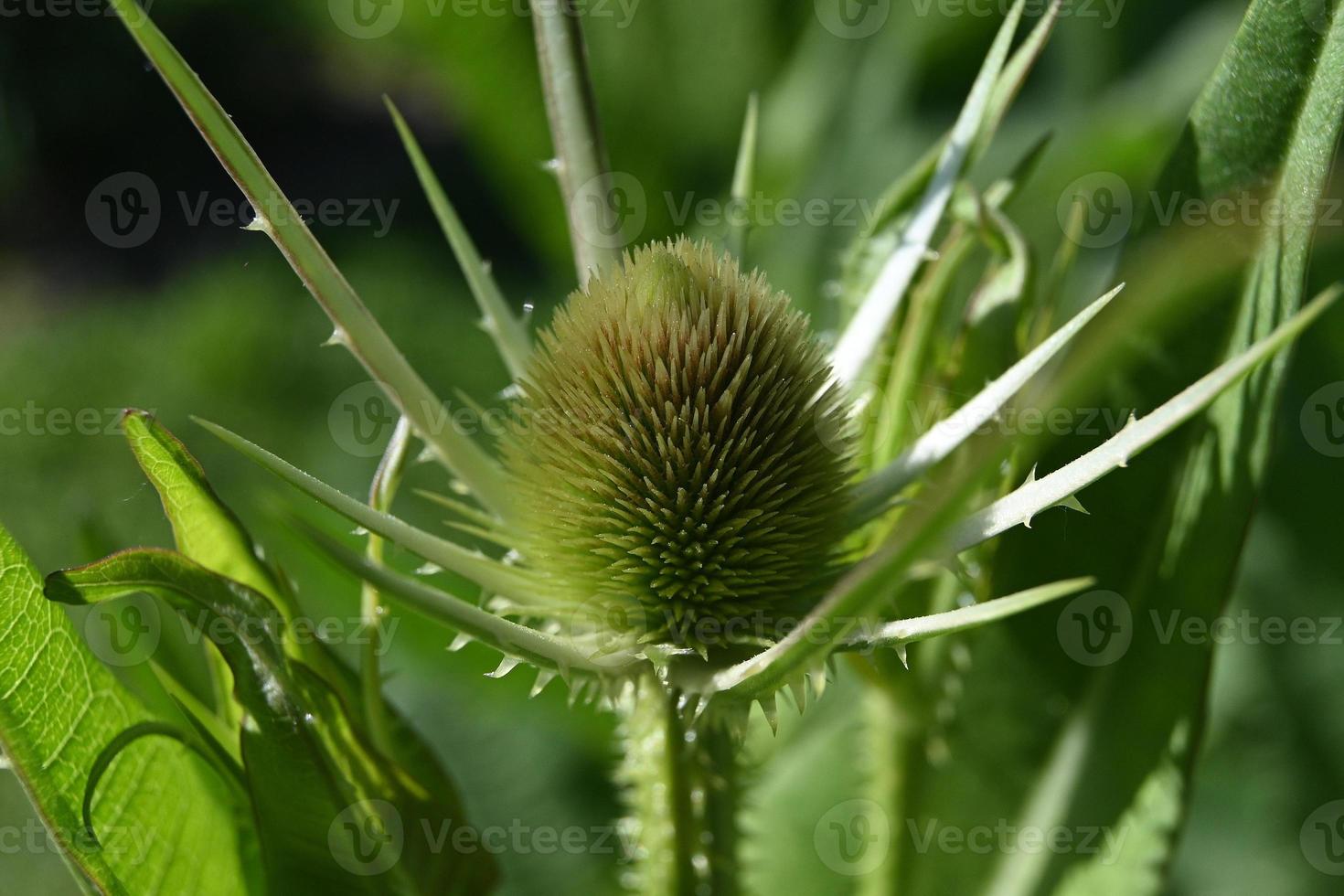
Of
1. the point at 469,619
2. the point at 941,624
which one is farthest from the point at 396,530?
the point at 941,624

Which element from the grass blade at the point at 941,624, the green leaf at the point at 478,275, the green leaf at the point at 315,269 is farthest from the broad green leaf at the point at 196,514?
the grass blade at the point at 941,624

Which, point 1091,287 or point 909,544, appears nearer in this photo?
point 909,544

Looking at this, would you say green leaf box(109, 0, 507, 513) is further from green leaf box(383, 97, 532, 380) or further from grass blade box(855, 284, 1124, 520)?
grass blade box(855, 284, 1124, 520)

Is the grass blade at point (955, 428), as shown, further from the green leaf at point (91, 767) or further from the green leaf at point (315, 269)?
the green leaf at point (91, 767)

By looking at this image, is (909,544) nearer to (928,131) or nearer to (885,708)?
(885,708)

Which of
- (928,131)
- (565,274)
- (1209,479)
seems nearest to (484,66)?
(565,274)

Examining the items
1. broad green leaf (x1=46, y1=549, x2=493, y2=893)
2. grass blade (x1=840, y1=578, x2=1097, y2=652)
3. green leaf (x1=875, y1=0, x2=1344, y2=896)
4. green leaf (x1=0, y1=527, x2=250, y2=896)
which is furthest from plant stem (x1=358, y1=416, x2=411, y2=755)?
green leaf (x1=875, y1=0, x2=1344, y2=896)

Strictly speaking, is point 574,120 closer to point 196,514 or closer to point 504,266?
point 196,514
